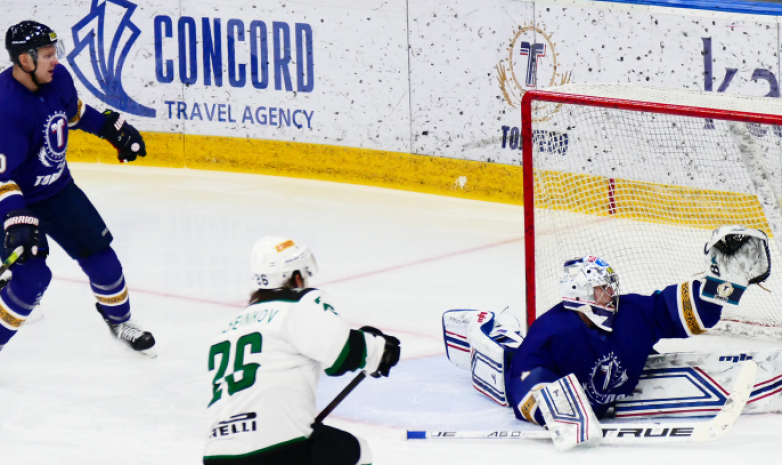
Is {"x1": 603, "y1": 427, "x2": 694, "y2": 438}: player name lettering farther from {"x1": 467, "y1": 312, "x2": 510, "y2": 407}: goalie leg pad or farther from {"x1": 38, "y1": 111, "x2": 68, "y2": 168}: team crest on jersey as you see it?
{"x1": 38, "y1": 111, "x2": 68, "y2": 168}: team crest on jersey

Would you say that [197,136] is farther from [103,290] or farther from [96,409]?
[96,409]

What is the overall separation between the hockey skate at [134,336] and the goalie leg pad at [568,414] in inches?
66.1

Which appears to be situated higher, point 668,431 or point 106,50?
point 106,50

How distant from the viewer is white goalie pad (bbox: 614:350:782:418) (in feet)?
11.1

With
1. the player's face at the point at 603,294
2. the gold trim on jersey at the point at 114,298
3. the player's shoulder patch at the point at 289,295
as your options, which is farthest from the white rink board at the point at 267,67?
the player's shoulder patch at the point at 289,295

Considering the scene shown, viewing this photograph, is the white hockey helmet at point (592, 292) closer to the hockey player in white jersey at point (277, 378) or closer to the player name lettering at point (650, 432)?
the player name lettering at point (650, 432)

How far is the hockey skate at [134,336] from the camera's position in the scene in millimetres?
4164

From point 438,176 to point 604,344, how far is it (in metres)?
3.57

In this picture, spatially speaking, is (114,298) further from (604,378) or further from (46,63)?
(604,378)

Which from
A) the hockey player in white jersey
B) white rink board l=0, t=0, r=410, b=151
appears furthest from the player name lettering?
white rink board l=0, t=0, r=410, b=151

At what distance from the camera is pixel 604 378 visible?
3.22 m

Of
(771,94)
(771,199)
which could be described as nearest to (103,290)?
(771,199)

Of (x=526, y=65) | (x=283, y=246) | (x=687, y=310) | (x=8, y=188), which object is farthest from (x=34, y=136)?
(x=526, y=65)

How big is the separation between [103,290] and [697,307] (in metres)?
2.09
